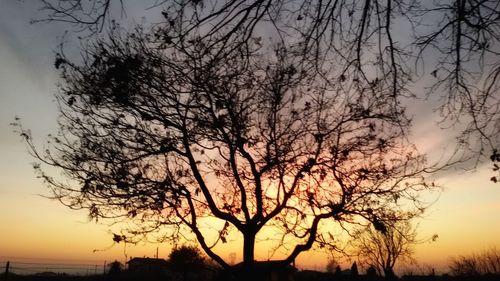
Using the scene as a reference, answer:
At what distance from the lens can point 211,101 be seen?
42.3ft

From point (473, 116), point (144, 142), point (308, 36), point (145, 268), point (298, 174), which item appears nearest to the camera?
point (473, 116)

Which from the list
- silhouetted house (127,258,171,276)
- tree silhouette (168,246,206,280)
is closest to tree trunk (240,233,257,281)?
tree silhouette (168,246,206,280)

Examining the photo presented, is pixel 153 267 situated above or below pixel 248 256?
below

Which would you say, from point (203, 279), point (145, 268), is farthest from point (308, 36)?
point (145, 268)

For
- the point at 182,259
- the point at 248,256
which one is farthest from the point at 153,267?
the point at 248,256

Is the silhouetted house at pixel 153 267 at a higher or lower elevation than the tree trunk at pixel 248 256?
lower

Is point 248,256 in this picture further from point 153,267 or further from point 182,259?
point 153,267

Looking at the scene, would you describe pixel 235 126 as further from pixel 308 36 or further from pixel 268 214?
pixel 308 36

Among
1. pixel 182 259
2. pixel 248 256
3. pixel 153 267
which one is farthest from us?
pixel 153 267

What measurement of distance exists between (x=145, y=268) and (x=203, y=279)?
37.5 ft

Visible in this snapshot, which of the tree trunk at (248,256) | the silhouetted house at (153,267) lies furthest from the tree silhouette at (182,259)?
the tree trunk at (248,256)

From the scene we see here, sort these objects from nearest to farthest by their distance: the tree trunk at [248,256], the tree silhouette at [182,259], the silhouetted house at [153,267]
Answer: the tree trunk at [248,256] < the tree silhouette at [182,259] < the silhouetted house at [153,267]

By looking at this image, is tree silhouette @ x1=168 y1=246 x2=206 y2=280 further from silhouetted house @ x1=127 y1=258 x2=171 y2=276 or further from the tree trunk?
the tree trunk

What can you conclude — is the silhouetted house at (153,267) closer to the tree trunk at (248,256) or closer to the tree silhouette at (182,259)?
the tree silhouette at (182,259)
